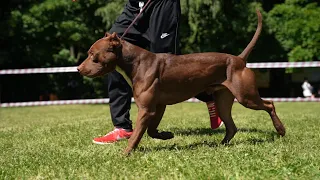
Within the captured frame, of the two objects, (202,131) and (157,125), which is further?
(202,131)

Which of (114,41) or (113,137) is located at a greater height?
(114,41)

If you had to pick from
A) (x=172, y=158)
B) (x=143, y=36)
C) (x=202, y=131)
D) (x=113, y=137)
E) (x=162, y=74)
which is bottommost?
(x=202, y=131)

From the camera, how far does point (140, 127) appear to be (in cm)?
402

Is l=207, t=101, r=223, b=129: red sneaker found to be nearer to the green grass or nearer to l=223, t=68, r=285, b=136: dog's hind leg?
the green grass

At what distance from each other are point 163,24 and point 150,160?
181cm

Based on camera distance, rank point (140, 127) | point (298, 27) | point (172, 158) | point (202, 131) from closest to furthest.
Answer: point (172, 158)
point (140, 127)
point (202, 131)
point (298, 27)

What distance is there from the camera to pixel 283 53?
25.6 metres

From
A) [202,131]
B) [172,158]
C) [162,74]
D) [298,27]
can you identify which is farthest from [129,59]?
[298,27]

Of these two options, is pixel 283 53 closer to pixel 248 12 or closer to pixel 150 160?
pixel 248 12

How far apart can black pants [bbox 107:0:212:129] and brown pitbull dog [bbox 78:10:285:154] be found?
67 cm

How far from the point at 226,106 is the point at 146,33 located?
4.00 ft

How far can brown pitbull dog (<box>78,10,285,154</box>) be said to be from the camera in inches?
160

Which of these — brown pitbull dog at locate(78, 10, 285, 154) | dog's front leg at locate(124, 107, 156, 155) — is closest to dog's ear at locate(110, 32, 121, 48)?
brown pitbull dog at locate(78, 10, 285, 154)

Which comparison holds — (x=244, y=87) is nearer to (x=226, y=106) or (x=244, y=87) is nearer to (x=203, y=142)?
(x=226, y=106)
